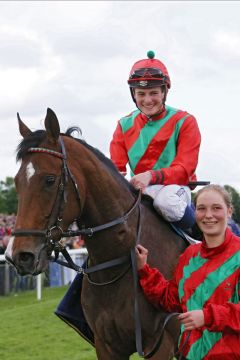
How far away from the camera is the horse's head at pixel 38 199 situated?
371cm

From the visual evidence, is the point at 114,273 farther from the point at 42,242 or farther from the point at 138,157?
the point at 138,157

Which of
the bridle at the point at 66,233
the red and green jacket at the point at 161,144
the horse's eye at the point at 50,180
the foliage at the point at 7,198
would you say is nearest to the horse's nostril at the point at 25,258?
the bridle at the point at 66,233

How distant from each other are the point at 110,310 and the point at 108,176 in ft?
2.72

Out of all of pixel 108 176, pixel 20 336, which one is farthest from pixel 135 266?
pixel 20 336

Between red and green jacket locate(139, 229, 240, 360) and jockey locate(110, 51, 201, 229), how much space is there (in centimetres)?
103

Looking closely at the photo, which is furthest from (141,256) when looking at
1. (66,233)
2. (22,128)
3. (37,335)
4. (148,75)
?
(37,335)

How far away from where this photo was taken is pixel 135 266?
13.9 feet

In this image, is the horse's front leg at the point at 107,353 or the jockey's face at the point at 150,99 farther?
the jockey's face at the point at 150,99

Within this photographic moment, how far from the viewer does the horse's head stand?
3715 mm

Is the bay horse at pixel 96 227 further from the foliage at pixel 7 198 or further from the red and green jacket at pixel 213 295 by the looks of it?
the foliage at pixel 7 198

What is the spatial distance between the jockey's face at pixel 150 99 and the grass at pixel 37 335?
360cm

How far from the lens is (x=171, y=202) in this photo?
15.0 ft

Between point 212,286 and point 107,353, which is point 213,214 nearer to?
point 212,286

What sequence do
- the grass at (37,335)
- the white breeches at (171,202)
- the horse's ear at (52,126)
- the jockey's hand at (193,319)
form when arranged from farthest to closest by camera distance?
the grass at (37,335), the white breeches at (171,202), the horse's ear at (52,126), the jockey's hand at (193,319)
